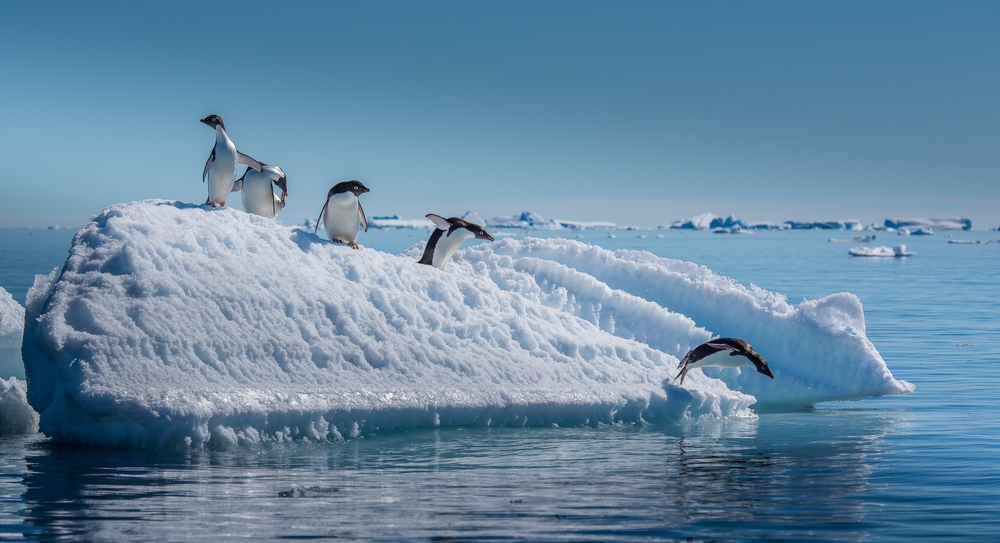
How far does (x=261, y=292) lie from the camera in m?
9.28

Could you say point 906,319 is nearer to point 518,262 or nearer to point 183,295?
point 518,262

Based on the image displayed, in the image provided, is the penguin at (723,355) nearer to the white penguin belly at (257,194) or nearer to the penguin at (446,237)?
the penguin at (446,237)

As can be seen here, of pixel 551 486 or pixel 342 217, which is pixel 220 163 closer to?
pixel 342 217

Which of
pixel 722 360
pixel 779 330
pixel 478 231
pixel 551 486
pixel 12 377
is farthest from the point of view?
pixel 779 330

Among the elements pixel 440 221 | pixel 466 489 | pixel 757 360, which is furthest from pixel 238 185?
pixel 757 360

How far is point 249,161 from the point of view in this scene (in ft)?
35.5

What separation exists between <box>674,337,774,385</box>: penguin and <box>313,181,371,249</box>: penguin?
499 cm

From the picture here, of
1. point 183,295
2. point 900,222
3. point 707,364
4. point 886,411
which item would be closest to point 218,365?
point 183,295

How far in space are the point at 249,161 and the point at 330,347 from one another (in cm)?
343

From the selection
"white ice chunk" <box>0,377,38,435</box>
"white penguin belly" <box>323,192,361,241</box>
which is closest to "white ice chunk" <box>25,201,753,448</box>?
"white penguin belly" <box>323,192,361,241</box>

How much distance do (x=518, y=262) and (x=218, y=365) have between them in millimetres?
6584

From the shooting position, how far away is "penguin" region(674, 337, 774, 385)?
33.6ft

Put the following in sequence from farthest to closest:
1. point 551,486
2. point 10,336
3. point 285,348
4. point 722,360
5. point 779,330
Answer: point 779,330 → point 10,336 → point 722,360 → point 285,348 → point 551,486

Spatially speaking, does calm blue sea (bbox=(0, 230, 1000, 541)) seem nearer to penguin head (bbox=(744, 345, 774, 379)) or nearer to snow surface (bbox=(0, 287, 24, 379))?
penguin head (bbox=(744, 345, 774, 379))
